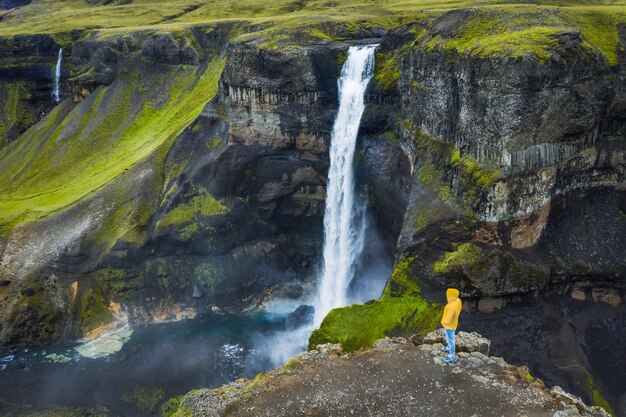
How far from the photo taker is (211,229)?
5072cm

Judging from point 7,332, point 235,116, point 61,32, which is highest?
point 61,32

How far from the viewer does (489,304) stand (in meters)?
32.3

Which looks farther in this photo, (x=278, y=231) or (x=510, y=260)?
(x=278, y=231)

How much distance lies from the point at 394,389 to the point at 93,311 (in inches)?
1356

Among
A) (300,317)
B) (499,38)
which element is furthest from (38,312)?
(499,38)

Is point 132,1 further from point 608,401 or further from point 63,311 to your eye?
point 608,401

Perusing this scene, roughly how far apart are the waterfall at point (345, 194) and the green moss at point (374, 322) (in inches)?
459

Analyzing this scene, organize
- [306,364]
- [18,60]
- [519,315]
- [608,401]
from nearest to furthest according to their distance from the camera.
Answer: [306,364] → [608,401] → [519,315] → [18,60]

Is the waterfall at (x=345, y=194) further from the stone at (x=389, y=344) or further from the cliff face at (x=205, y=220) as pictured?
the stone at (x=389, y=344)

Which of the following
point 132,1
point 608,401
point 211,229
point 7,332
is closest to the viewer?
point 608,401

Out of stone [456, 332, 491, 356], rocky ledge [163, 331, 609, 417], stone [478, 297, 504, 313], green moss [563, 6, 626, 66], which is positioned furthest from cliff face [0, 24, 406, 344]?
rocky ledge [163, 331, 609, 417]

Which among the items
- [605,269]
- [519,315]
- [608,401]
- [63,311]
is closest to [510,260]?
[519,315]

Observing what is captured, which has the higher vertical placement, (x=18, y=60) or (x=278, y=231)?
(x=18, y=60)

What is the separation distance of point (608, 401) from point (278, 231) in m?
32.0
